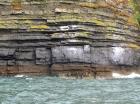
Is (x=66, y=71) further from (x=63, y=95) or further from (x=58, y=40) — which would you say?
(x=63, y=95)

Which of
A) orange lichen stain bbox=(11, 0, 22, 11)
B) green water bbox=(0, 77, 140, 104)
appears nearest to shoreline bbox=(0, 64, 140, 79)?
orange lichen stain bbox=(11, 0, 22, 11)

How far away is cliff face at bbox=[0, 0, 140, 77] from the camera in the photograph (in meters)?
40.3

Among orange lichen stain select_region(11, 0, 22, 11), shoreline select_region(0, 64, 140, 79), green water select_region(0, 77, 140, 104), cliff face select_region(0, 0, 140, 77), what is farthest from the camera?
orange lichen stain select_region(11, 0, 22, 11)

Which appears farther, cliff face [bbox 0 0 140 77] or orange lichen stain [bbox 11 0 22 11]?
orange lichen stain [bbox 11 0 22 11]

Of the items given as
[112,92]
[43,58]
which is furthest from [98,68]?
[112,92]

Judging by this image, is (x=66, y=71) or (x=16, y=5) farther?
(x=16, y=5)

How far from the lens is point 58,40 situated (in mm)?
40938

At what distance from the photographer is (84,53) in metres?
40.5

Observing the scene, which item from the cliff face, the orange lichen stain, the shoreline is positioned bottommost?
the shoreline

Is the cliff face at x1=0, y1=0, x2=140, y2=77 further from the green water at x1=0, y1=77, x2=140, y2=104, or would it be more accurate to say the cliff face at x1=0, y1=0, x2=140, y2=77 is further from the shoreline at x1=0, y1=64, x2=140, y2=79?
the green water at x1=0, y1=77, x2=140, y2=104

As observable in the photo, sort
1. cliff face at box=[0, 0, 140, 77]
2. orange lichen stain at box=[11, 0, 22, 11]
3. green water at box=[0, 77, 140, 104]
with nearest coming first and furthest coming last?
green water at box=[0, 77, 140, 104], cliff face at box=[0, 0, 140, 77], orange lichen stain at box=[11, 0, 22, 11]

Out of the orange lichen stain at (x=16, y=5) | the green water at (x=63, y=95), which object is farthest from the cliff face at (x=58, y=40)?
the green water at (x=63, y=95)

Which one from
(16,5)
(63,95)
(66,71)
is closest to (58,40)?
(66,71)

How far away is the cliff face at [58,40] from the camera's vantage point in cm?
4031
